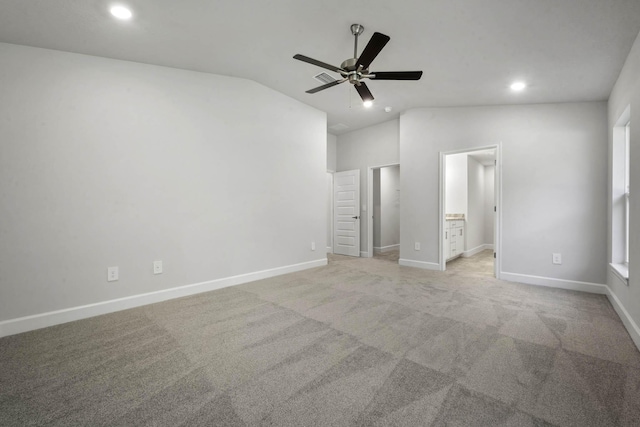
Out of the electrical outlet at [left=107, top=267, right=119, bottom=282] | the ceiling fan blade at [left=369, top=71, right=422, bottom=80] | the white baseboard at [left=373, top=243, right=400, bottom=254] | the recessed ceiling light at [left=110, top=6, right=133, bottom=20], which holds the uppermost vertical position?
the recessed ceiling light at [left=110, top=6, right=133, bottom=20]

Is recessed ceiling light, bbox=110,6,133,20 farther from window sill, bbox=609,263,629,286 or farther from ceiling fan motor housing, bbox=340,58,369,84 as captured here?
window sill, bbox=609,263,629,286

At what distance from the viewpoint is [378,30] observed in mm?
2521

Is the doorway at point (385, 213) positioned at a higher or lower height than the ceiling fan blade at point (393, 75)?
lower

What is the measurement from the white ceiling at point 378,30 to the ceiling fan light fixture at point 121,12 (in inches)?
1.8

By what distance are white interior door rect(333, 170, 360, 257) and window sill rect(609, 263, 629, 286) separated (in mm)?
3851

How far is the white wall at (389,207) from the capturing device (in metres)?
6.90

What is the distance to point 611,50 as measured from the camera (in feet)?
8.10

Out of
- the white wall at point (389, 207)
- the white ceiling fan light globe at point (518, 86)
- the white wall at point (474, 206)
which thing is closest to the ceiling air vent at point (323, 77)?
the white ceiling fan light globe at point (518, 86)

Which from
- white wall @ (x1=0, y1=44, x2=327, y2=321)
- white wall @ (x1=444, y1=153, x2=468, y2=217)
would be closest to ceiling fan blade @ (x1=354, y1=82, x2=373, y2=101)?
Result: white wall @ (x1=0, y1=44, x2=327, y2=321)

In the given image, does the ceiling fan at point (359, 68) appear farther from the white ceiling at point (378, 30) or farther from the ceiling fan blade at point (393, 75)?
the white ceiling at point (378, 30)

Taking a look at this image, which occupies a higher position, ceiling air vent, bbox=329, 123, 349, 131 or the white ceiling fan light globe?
ceiling air vent, bbox=329, 123, 349, 131

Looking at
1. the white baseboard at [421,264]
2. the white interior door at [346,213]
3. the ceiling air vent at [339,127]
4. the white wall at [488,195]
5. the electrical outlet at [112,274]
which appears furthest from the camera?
the white wall at [488,195]

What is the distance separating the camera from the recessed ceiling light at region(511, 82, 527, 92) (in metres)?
3.30

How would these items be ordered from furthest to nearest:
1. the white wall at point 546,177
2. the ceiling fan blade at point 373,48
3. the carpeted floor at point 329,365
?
the white wall at point 546,177 < the ceiling fan blade at point 373,48 < the carpeted floor at point 329,365
